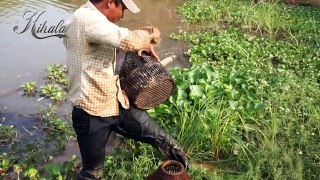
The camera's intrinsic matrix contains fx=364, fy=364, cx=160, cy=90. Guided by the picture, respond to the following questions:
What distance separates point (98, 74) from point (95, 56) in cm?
14

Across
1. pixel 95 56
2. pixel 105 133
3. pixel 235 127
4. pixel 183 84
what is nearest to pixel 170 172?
pixel 105 133

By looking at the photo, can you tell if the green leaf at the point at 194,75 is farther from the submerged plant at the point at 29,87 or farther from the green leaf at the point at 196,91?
the submerged plant at the point at 29,87

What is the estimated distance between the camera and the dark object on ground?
2682mm

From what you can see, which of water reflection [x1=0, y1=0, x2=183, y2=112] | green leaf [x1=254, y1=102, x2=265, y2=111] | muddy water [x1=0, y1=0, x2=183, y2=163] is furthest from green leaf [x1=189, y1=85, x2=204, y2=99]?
water reflection [x1=0, y1=0, x2=183, y2=112]

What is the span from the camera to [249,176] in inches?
139

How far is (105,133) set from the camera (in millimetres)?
3150

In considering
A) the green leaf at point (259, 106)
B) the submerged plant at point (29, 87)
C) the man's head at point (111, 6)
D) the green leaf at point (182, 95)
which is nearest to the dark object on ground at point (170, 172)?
the man's head at point (111, 6)

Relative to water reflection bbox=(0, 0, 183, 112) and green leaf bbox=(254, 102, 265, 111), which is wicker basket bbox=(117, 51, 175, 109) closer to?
green leaf bbox=(254, 102, 265, 111)

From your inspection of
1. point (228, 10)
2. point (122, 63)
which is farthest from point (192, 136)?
point (228, 10)

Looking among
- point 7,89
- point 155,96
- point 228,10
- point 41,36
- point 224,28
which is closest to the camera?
point 155,96

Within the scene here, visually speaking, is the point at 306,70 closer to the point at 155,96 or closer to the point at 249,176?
the point at 249,176

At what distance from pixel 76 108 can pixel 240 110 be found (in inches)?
86.8

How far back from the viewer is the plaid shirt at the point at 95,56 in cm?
255

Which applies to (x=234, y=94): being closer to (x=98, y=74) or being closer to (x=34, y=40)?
(x=98, y=74)
